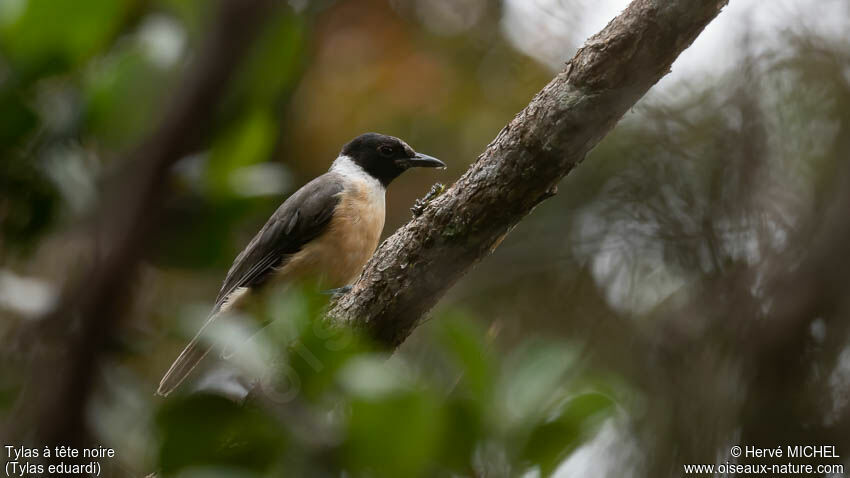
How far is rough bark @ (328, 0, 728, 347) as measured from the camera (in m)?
3.17

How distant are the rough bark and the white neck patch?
6.97 feet

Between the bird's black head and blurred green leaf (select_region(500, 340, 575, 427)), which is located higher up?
blurred green leaf (select_region(500, 340, 575, 427))

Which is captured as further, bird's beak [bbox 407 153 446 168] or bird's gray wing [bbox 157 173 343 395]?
bird's beak [bbox 407 153 446 168]

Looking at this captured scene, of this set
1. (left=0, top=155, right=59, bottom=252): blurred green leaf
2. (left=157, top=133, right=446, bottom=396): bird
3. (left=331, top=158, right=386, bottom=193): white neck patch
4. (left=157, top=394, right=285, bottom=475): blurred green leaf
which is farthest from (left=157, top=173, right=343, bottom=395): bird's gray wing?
(left=0, top=155, right=59, bottom=252): blurred green leaf

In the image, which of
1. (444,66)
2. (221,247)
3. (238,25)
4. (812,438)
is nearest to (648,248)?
(812,438)

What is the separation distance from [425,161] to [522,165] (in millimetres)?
2517

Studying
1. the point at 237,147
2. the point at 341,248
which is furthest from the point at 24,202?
the point at 341,248

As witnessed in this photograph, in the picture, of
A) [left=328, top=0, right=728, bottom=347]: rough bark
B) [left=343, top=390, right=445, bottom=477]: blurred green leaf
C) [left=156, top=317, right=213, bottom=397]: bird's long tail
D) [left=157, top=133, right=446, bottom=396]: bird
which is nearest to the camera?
[left=343, top=390, right=445, bottom=477]: blurred green leaf

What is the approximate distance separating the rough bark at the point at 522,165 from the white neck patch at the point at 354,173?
2.12m

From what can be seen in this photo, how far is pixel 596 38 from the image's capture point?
3.30m

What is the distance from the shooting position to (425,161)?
5875 millimetres

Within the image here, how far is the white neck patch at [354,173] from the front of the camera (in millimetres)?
5903

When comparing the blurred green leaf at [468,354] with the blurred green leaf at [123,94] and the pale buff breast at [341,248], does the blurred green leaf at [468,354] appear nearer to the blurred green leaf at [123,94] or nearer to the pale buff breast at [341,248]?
the blurred green leaf at [123,94]

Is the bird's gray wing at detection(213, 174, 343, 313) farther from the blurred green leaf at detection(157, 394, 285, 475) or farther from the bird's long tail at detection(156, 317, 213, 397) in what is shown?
the blurred green leaf at detection(157, 394, 285, 475)
